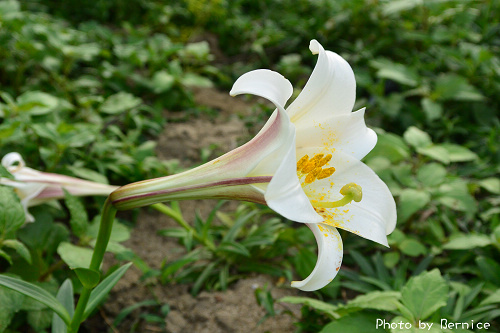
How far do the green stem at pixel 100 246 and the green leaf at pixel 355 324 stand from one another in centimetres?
64

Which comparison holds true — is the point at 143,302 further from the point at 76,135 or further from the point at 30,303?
the point at 76,135

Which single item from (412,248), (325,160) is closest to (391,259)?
(412,248)

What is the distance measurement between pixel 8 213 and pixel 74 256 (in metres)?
0.23

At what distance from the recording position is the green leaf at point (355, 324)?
4.09 ft

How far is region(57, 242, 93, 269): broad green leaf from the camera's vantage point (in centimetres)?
135

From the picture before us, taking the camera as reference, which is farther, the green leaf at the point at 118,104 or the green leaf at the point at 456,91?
the green leaf at the point at 456,91

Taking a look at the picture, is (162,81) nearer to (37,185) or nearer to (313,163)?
(37,185)

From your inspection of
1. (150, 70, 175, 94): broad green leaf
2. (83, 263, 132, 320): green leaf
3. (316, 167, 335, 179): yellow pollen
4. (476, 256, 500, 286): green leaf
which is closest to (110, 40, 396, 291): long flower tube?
(316, 167, 335, 179): yellow pollen

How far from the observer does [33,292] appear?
3.59 feet

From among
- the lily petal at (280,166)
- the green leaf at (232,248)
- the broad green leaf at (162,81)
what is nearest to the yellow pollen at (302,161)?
the lily petal at (280,166)

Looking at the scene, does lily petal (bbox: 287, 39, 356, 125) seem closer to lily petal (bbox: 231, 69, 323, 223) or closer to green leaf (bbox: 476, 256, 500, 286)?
lily petal (bbox: 231, 69, 323, 223)

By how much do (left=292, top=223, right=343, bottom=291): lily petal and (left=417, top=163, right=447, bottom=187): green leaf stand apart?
3.27 feet

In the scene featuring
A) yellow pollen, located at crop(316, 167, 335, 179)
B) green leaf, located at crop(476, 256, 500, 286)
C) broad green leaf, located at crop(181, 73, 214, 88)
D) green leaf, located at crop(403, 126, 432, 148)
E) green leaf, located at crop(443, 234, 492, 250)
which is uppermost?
yellow pollen, located at crop(316, 167, 335, 179)

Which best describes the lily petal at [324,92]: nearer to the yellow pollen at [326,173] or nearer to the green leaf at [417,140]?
the yellow pollen at [326,173]
